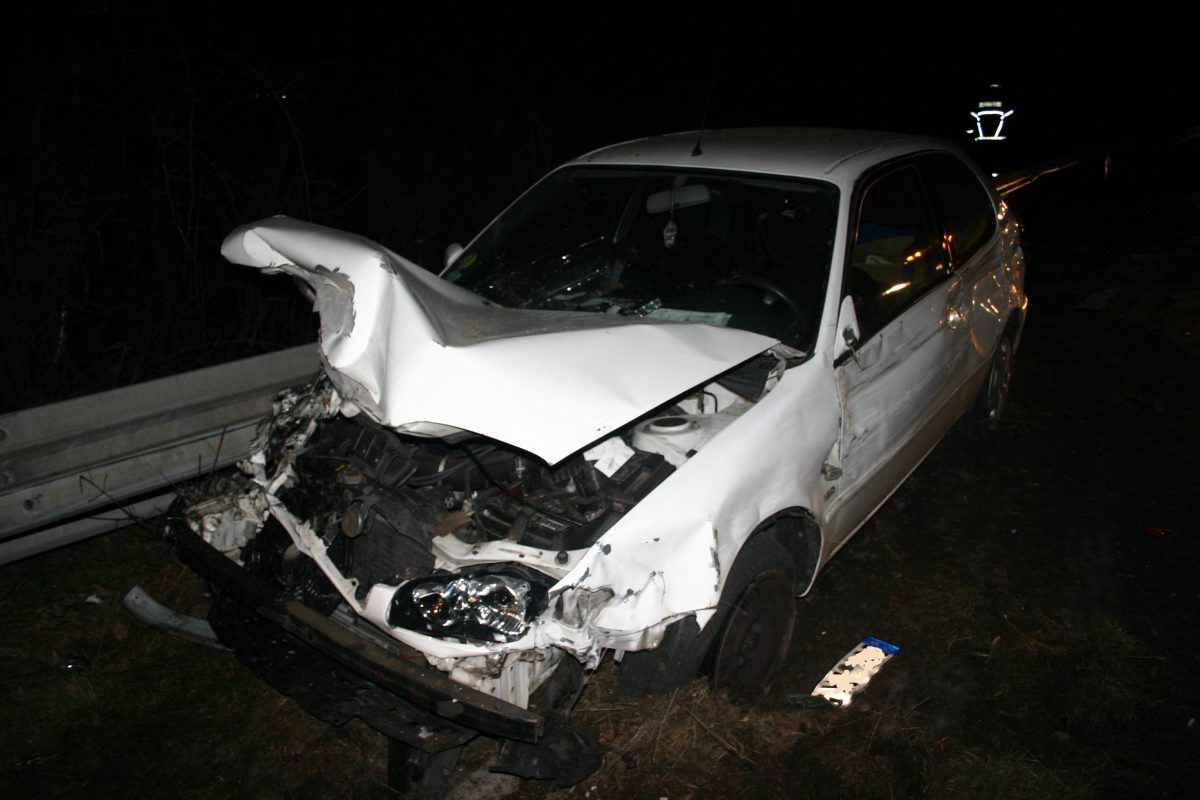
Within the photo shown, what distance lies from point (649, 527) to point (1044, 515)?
257 centimetres

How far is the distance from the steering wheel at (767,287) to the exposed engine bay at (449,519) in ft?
1.02

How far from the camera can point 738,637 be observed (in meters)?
2.66

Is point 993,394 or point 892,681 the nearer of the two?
point 892,681

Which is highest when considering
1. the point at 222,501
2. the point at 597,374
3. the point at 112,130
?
the point at 112,130

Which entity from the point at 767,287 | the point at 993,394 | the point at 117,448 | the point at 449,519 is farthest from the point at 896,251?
the point at 117,448

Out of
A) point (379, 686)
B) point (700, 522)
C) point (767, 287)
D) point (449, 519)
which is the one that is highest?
point (767, 287)

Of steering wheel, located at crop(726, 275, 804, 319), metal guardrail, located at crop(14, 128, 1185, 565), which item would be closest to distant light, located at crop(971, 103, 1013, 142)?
steering wheel, located at crop(726, 275, 804, 319)

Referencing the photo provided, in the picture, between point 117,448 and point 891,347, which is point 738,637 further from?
point 117,448

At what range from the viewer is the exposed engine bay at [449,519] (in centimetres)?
222

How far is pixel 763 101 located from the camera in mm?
14695

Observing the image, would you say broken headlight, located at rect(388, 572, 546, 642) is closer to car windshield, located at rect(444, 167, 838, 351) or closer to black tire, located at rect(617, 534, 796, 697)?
black tire, located at rect(617, 534, 796, 697)

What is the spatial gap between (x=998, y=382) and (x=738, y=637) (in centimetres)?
266

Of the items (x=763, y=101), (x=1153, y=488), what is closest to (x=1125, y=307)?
(x=1153, y=488)

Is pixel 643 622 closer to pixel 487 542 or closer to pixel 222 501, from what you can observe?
pixel 487 542
